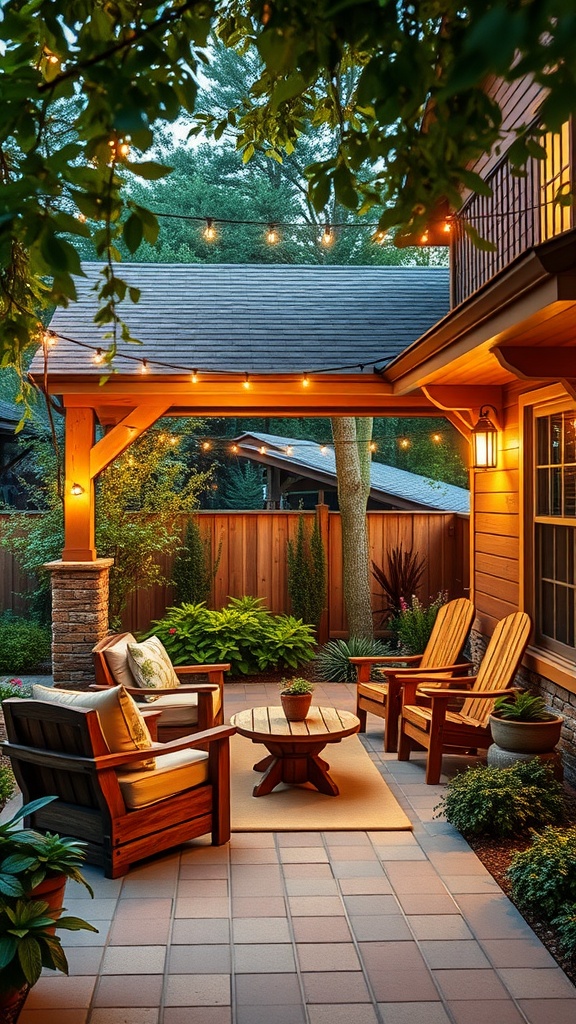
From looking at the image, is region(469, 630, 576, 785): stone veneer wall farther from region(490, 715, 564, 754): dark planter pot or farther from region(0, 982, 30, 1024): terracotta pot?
region(0, 982, 30, 1024): terracotta pot

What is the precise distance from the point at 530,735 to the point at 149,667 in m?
2.39

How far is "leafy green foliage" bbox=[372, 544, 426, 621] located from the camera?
10.2 metres

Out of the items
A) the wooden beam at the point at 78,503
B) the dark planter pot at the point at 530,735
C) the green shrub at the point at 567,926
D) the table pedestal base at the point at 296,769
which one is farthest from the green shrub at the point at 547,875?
the wooden beam at the point at 78,503

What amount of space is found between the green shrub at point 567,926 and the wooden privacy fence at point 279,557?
6618 millimetres

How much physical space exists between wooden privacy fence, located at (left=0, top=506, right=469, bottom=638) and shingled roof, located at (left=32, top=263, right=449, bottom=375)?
7.71ft

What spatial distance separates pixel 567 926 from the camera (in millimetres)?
3314

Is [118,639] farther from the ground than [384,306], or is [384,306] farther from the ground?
[384,306]

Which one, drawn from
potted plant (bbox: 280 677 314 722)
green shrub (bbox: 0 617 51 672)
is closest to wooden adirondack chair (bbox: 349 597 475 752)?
potted plant (bbox: 280 677 314 722)

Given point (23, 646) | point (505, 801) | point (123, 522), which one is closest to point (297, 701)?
point (505, 801)

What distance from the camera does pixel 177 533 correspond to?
9953mm

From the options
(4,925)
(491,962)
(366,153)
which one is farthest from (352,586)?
(366,153)

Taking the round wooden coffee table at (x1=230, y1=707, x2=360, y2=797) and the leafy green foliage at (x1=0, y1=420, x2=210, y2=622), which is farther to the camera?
the leafy green foliage at (x1=0, y1=420, x2=210, y2=622)

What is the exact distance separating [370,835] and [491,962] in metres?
1.45

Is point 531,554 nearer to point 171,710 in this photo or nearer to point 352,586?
point 171,710
